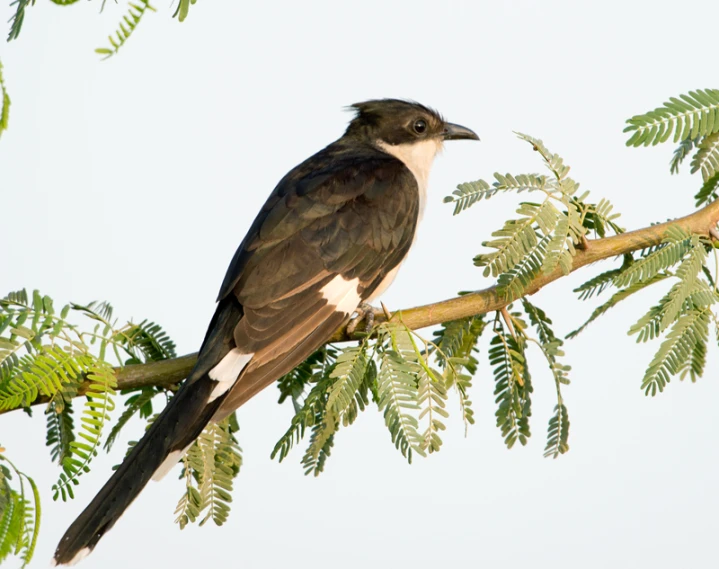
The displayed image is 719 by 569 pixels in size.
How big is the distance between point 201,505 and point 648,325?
1.70 meters

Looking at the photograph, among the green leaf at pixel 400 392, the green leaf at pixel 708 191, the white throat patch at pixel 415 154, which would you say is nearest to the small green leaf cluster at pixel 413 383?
the green leaf at pixel 400 392

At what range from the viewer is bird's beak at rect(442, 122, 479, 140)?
5230mm

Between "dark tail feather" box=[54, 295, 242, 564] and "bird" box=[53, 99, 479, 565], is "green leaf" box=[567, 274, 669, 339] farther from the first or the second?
"dark tail feather" box=[54, 295, 242, 564]

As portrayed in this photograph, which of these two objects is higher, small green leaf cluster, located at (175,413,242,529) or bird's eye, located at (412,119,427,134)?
bird's eye, located at (412,119,427,134)

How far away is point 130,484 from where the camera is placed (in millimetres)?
2881

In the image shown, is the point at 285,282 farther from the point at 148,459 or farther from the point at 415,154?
the point at 415,154

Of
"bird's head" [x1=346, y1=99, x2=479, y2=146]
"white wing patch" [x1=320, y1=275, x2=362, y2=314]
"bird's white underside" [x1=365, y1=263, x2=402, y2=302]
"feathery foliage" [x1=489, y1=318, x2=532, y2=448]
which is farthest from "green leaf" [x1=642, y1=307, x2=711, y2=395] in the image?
"bird's head" [x1=346, y1=99, x2=479, y2=146]

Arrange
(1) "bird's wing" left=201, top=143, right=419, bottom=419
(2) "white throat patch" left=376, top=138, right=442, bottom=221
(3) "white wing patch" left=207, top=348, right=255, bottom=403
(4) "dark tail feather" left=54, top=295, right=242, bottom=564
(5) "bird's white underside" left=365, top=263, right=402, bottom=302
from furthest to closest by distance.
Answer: (2) "white throat patch" left=376, top=138, right=442, bottom=221 < (5) "bird's white underside" left=365, top=263, right=402, bottom=302 < (1) "bird's wing" left=201, top=143, right=419, bottom=419 < (3) "white wing patch" left=207, top=348, right=255, bottom=403 < (4) "dark tail feather" left=54, top=295, right=242, bottom=564

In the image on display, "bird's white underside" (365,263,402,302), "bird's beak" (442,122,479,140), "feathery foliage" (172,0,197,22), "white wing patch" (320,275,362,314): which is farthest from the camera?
"bird's beak" (442,122,479,140)

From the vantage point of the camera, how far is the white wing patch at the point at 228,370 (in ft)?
9.96

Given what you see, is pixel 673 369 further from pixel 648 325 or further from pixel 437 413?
pixel 437 413

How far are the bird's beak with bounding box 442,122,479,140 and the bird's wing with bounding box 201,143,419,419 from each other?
95 centimetres

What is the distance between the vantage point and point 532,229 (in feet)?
9.77

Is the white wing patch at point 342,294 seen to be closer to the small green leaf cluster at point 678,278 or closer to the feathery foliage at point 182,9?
the small green leaf cluster at point 678,278
